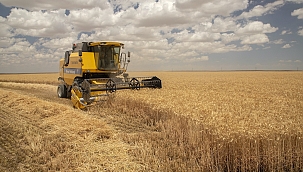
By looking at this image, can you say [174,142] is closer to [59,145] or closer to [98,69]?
[59,145]

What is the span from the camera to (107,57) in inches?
465

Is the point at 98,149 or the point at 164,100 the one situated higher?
the point at 164,100

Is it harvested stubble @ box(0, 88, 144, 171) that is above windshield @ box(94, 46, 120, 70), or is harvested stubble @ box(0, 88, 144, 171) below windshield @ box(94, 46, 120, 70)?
below

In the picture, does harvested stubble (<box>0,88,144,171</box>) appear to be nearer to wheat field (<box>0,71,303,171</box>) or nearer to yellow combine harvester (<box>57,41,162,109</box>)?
wheat field (<box>0,71,303,171</box>)

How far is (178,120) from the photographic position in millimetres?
5633

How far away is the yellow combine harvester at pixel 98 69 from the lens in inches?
396

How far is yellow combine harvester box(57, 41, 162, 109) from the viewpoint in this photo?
10062 millimetres

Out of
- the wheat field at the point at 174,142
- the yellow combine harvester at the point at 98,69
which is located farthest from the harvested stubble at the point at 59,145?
the yellow combine harvester at the point at 98,69

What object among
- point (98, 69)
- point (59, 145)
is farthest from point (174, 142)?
point (98, 69)

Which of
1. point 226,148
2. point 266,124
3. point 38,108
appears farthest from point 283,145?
point 38,108

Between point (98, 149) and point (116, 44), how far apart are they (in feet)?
25.3

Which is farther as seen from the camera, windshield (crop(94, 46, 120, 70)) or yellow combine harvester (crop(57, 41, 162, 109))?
windshield (crop(94, 46, 120, 70))

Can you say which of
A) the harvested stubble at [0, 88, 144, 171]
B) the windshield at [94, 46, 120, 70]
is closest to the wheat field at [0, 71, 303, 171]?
the harvested stubble at [0, 88, 144, 171]

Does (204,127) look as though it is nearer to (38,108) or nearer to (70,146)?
(70,146)
